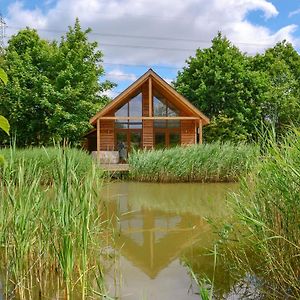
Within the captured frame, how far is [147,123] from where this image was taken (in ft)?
67.8

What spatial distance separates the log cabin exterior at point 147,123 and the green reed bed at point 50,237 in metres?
15.9

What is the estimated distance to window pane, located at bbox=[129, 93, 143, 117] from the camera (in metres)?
20.4

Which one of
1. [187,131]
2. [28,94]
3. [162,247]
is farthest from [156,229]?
[28,94]

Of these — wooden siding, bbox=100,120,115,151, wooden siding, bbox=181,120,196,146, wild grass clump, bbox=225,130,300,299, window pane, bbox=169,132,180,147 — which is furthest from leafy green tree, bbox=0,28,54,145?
wild grass clump, bbox=225,130,300,299

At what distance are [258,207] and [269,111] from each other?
24.2 m

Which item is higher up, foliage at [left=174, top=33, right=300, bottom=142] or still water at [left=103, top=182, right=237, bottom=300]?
foliage at [left=174, top=33, right=300, bottom=142]

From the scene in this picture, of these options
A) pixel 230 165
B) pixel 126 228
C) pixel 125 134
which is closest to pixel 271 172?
pixel 126 228

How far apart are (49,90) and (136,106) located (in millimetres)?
4353

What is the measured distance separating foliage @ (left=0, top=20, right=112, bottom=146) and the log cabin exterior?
1.47 meters

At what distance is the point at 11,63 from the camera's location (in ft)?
70.3

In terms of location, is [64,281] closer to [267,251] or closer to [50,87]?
[267,251]

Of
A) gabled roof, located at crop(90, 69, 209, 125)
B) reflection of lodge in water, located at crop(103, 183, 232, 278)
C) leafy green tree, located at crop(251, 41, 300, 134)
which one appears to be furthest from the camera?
leafy green tree, located at crop(251, 41, 300, 134)

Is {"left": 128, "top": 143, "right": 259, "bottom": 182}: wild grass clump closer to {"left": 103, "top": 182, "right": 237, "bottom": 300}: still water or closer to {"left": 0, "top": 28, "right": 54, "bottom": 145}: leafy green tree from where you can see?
{"left": 103, "top": 182, "right": 237, "bottom": 300}: still water

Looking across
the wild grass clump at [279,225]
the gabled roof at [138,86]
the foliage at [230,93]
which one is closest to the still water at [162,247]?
the wild grass clump at [279,225]
